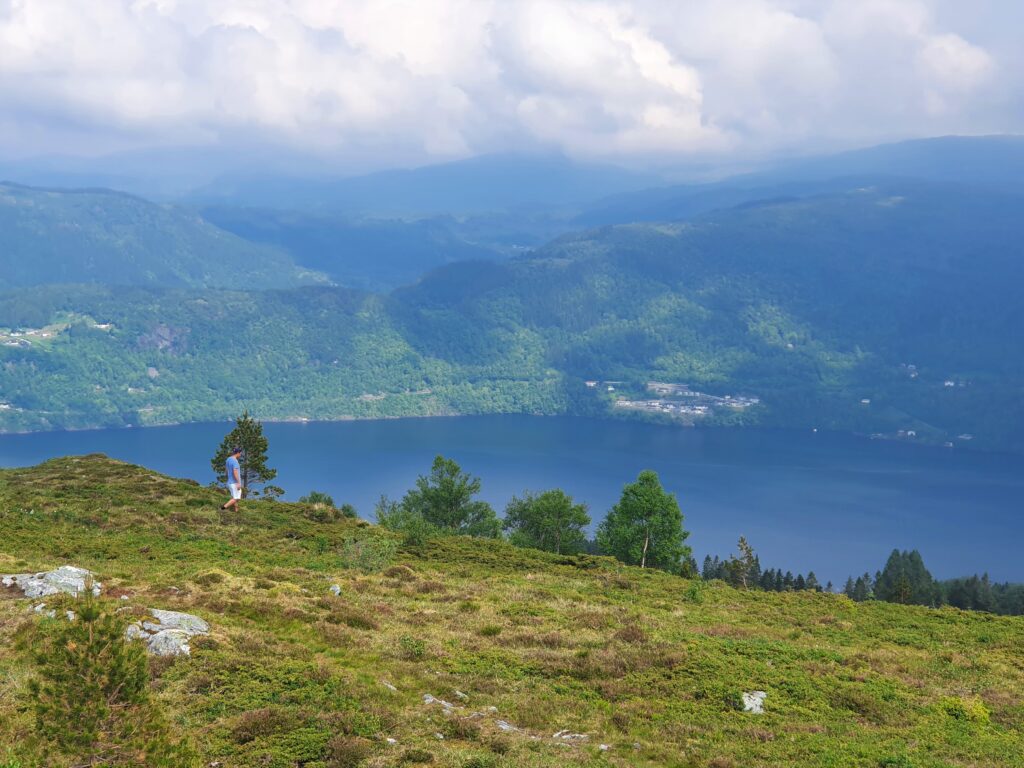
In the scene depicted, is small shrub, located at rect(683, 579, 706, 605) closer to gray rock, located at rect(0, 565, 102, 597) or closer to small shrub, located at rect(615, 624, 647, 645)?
small shrub, located at rect(615, 624, 647, 645)

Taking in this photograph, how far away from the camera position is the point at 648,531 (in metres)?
64.1

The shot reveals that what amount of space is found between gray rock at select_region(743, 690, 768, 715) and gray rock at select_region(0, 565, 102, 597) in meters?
18.8

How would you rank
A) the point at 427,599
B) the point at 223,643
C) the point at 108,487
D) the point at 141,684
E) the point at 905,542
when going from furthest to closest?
the point at 905,542 → the point at 108,487 → the point at 427,599 → the point at 223,643 → the point at 141,684

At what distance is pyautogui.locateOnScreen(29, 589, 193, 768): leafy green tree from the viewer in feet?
41.8

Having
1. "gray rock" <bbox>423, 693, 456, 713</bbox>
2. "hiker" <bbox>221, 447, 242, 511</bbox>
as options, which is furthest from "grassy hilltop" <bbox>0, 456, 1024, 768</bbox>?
"hiker" <bbox>221, 447, 242, 511</bbox>

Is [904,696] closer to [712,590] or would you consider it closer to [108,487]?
[712,590]

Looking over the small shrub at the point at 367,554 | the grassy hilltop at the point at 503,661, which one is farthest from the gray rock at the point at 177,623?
the small shrub at the point at 367,554

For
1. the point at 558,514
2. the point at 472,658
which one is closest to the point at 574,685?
the point at 472,658

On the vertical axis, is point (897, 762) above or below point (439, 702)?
above

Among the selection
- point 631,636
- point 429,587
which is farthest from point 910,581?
point 631,636

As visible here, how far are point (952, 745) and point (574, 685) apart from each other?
30.2 ft

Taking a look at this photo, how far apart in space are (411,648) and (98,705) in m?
11.7

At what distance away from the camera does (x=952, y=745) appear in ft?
64.3

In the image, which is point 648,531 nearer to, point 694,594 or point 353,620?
point 694,594
